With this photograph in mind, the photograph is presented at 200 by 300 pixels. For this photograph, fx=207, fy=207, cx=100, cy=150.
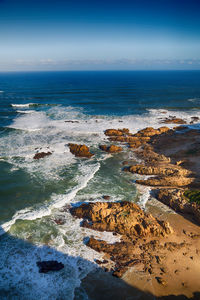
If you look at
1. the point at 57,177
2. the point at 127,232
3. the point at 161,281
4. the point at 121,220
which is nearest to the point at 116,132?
the point at 57,177

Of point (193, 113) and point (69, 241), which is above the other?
point (193, 113)

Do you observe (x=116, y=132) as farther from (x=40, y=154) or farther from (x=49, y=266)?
(x=49, y=266)

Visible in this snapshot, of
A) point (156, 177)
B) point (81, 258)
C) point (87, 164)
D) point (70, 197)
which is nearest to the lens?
point (81, 258)

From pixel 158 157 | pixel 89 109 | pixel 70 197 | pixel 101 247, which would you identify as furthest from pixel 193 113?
pixel 101 247

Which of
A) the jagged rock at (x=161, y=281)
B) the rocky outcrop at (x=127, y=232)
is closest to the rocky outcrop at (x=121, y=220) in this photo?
the rocky outcrop at (x=127, y=232)

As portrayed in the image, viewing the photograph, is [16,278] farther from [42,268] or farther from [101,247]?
[101,247]

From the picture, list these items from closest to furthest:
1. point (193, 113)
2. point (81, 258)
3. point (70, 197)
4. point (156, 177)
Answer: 1. point (81, 258)
2. point (70, 197)
3. point (156, 177)
4. point (193, 113)
